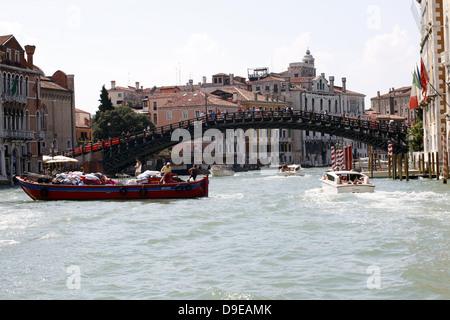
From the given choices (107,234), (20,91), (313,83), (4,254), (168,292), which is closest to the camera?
(168,292)

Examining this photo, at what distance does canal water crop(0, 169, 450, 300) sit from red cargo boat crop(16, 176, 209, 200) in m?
2.82

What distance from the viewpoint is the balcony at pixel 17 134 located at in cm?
3656

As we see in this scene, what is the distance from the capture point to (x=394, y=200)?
2027 cm

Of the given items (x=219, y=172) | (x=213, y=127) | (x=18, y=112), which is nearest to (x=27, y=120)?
(x=18, y=112)

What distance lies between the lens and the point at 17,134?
37562mm

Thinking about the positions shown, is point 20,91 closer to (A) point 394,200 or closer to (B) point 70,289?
(A) point 394,200

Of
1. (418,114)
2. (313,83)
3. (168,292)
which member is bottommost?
(168,292)

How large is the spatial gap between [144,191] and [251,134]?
134 ft

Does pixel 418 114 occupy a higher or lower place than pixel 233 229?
higher

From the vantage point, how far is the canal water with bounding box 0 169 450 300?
31.3 feet

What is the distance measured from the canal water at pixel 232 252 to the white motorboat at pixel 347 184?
2634mm

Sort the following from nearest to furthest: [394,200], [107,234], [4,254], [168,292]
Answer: [168,292], [4,254], [107,234], [394,200]

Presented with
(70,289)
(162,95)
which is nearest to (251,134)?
(162,95)

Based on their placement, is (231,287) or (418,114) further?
(418,114)
